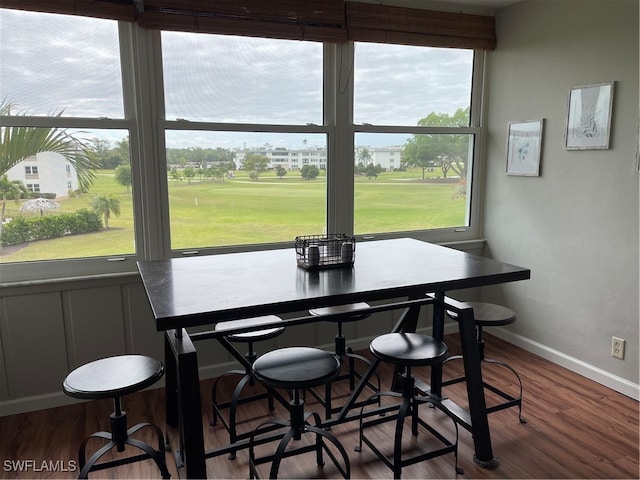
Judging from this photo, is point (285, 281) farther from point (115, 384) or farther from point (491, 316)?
point (491, 316)

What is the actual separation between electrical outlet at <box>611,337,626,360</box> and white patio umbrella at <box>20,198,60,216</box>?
11.1ft

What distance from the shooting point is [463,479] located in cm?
209

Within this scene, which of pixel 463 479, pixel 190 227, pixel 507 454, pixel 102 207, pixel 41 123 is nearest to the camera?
pixel 463 479

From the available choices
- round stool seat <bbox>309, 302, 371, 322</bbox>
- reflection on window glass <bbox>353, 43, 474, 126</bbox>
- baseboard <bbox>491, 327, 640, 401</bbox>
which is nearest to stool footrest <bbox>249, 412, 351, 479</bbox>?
round stool seat <bbox>309, 302, 371, 322</bbox>

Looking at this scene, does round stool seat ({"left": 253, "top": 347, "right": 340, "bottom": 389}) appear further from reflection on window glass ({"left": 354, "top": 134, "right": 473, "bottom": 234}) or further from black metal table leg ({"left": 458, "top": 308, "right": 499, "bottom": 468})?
reflection on window glass ({"left": 354, "top": 134, "right": 473, "bottom": 234})

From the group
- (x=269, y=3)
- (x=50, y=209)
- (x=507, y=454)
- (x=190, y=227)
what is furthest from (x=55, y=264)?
(x=507, y=454)

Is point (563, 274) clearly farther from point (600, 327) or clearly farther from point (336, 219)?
point (336, 219)

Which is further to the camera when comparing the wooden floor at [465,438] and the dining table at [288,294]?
the wooden floor at [465,438]

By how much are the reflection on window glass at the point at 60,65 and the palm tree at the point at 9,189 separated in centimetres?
39

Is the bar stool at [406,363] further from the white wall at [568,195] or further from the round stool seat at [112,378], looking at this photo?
the white wall at [568,195]

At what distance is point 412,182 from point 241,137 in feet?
4.51

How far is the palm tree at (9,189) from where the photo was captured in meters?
2.56

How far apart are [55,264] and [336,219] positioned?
5.86 ft

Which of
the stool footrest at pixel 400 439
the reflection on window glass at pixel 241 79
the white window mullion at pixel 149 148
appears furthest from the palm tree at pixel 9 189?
the stool footrest at pixel 400 439
